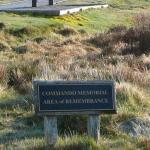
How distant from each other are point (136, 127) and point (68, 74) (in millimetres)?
3410

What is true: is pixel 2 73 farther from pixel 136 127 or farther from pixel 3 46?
pixel 3 46

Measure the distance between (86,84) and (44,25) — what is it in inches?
730

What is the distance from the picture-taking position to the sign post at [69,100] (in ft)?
25.1

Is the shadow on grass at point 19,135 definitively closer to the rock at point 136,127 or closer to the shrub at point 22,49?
the rock at point 136,127

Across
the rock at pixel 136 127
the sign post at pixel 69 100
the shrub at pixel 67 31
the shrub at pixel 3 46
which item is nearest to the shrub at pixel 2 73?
the rock at pixel 136 127

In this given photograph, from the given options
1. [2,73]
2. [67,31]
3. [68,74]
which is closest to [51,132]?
[68,74]

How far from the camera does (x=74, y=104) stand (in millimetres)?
7715

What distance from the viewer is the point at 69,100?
7.70 meters

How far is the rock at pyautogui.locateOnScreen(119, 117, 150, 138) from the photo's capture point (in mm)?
8474

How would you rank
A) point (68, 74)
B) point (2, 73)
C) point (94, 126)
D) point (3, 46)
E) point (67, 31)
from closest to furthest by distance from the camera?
1. point (94, 126)
2. point (68, 74)
3. point (2, 73)
4. point (3, 46)
5. point (67, 31)

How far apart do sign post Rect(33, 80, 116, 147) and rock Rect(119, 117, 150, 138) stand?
2.82 feet

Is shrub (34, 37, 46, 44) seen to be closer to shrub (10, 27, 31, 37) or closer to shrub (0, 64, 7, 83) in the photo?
shrub (10, 27, 31, 37)

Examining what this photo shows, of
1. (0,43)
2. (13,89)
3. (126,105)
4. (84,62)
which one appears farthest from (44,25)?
(126,105)

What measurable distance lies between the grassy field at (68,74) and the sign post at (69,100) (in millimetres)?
304
